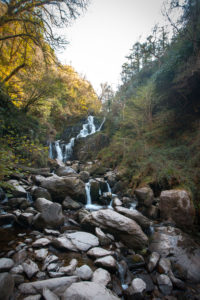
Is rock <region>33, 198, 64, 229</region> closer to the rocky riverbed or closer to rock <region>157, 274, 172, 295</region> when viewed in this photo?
the rocky riverbed

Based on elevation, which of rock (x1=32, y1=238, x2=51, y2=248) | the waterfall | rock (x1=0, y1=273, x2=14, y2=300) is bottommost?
rock (x1=32, y1=238, x2=51, y2=248)

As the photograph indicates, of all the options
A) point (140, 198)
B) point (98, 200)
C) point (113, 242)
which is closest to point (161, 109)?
point (140, 198)

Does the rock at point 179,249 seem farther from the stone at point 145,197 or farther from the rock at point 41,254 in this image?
the rock at point 41,254

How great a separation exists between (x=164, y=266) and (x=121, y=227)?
3.29ft

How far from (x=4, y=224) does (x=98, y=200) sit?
11.6 ft

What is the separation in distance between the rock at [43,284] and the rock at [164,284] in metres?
1.39

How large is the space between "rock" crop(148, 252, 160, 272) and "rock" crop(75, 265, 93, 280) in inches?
43.8

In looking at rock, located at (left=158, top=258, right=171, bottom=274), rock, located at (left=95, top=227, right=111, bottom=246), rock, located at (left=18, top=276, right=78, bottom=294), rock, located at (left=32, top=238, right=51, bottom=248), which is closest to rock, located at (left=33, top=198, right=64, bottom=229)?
rock, located at (left=32, top=238, right=51, bottom=248)

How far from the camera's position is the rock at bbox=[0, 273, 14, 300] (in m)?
1.43

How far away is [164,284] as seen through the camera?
2.13m

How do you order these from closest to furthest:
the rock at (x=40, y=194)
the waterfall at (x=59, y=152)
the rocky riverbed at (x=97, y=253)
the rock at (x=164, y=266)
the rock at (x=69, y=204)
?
the rocky riverbed at (x=97, y=253) < the rock at (x=164, y=266) < the rock at (x=40, y=194) < the rock at (x=69, y=204) < the waterfall at (x=59, y=152)

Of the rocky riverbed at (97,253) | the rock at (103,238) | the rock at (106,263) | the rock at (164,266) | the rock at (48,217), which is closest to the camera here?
the rocky riverbed at (97,253)

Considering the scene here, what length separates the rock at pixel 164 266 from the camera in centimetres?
236

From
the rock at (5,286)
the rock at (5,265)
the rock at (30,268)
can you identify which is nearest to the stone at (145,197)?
the rock at (30,268)
